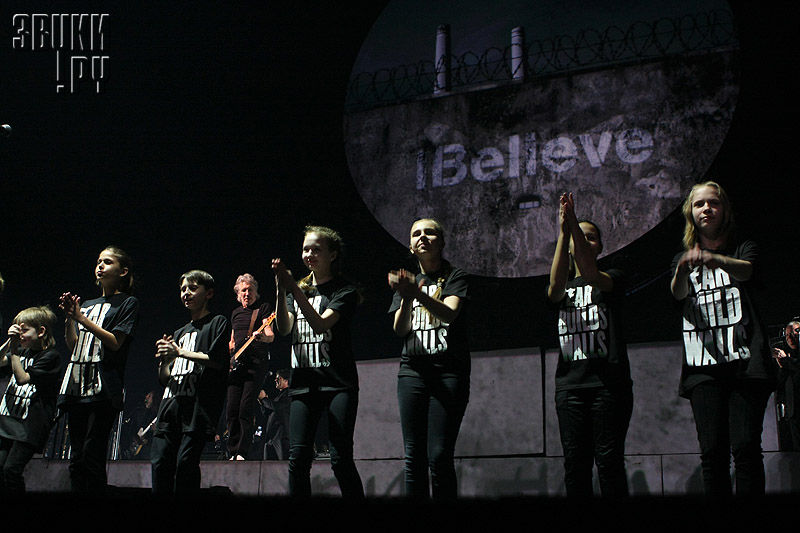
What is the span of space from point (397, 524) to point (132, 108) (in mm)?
6403

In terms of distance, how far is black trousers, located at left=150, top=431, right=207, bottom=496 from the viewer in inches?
143

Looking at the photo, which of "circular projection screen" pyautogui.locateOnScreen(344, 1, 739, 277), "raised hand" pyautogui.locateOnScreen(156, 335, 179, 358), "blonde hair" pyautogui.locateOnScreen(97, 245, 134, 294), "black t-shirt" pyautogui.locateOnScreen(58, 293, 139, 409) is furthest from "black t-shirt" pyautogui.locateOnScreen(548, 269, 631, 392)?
"circular projection screen" pyautogui.locateOnScreen(344, 1, 739, 277)

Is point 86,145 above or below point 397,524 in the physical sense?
above

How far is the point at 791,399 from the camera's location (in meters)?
6.29

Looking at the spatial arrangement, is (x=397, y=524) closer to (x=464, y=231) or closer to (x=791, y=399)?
(x=464, y=231)

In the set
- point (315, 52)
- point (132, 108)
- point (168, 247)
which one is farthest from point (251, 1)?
point (168, 247)

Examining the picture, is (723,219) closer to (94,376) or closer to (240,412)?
(94,376)

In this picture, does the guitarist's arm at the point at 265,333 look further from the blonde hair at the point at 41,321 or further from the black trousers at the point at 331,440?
the black trousers at the point at 331,440

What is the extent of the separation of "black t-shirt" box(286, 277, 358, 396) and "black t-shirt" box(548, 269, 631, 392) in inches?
38.4

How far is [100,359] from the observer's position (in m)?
3.76

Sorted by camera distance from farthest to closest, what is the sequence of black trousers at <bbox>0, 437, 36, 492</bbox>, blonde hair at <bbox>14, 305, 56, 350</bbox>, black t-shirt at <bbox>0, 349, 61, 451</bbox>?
blonde hair at <bbox>14, 305, 56, 350</bbox>
black t-shirt at <bbox>0, 349, 61, 451</bbox>
black trousers at <bbox>0, 437, 36, 492</bbox>

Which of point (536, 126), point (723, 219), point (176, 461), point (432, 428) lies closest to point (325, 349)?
point (432, 428)

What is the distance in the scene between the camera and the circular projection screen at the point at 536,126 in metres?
5.96

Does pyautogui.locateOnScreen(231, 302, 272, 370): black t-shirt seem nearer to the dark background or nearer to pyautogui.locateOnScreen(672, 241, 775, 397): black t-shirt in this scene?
the dark background
